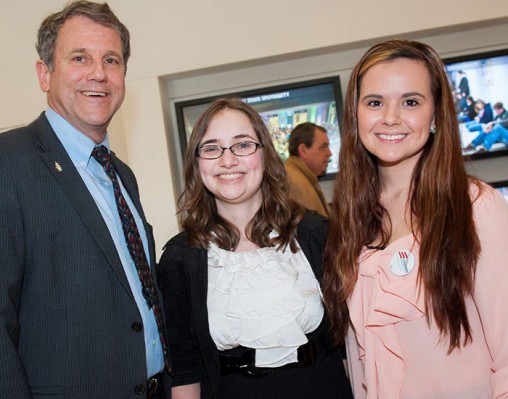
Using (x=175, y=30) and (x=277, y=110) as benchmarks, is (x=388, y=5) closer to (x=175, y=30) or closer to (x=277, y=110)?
(x=277, y=110)

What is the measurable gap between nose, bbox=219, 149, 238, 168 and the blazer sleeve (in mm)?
363

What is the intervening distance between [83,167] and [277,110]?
2837 mm

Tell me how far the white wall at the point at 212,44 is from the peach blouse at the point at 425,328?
2852mm

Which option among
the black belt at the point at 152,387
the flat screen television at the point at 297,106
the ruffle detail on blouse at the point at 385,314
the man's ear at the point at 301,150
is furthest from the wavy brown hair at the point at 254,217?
the flat screen television at the point at 297,106

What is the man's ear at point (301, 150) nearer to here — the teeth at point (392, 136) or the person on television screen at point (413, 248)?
the person on television screen at point (413, 248)

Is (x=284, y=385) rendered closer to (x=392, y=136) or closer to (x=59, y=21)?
(x=392, y=136)

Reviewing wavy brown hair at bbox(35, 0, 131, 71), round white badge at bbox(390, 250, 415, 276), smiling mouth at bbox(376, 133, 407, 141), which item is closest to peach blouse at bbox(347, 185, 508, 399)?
round white badge at bbox(390, 250, 415, 276)

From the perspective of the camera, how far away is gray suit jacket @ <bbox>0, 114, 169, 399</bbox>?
60.7 inches

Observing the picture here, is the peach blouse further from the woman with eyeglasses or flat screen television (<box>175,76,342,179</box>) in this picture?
flat screen television (<box>175,76,342,179</box>)

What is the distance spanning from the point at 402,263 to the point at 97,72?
1.26 metres

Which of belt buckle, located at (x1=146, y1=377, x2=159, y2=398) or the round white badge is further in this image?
belt buckle, located at (x1=146, y1=377, x2=159, y2=398)

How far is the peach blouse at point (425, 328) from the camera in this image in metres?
1.57

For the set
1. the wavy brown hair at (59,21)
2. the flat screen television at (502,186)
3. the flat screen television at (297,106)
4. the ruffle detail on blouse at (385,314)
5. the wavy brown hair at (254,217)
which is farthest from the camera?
the flat screen television at (297,106)

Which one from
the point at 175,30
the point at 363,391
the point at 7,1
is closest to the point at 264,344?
the point at 363,391
